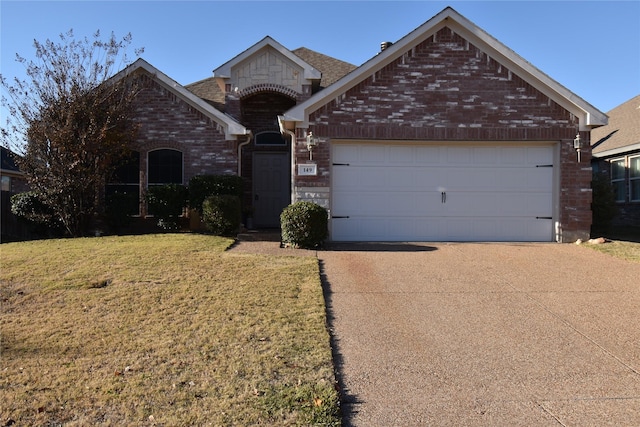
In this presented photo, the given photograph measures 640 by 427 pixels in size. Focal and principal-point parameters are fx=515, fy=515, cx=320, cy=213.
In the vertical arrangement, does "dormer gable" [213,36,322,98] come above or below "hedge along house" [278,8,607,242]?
above

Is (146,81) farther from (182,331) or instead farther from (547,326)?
(547,326)

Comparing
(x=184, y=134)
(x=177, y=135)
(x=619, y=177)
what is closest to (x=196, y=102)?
(x=184, y=134)

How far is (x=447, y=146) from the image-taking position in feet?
39.7

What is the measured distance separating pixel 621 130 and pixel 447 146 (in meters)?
10.8

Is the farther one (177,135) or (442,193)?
(177,135)

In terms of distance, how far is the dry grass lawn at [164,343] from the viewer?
13.3 ft

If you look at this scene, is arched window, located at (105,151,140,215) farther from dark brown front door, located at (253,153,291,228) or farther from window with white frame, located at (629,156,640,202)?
window with white frame, located at (629,156,640,202)

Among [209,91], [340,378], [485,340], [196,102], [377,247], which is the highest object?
[209,91]

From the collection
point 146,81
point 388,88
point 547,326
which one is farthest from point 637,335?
point 146,81

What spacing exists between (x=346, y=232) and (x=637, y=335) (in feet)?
22.9

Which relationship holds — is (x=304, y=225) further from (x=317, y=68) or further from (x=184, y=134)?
(x=317, y=68)

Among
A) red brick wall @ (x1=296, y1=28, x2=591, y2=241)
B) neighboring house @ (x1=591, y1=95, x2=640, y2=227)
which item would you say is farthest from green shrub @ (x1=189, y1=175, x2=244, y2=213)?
neighboring house @ (x1=591, y1=95, x2=640, y2=227)

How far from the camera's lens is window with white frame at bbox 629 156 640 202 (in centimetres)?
1739

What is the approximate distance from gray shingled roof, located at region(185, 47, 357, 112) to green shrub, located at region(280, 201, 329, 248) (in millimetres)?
5831
